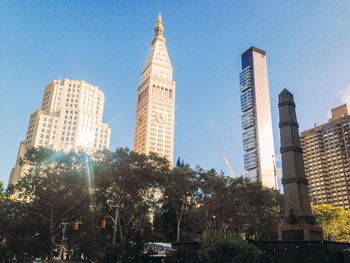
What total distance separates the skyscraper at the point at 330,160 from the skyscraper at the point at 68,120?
10461cm

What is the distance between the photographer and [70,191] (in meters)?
39.1

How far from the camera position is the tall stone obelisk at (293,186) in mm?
26089

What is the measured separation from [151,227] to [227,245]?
3226 cm

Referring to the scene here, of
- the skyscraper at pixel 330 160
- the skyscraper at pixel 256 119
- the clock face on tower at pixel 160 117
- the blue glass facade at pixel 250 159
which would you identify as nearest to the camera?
the skyscraper at pixel 330 160

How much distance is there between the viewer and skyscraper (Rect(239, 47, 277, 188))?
156550 mm

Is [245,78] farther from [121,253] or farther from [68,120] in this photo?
[121,253]

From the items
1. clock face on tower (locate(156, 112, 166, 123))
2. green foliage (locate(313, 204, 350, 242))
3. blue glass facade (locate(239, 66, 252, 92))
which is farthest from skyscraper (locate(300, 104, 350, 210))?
green foliage (locate(313, 204, 350, 242))

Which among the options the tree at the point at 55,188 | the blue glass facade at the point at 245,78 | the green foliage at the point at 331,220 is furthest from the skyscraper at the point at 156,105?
the tree at the point at 55,188

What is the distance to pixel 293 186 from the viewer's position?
27.6m

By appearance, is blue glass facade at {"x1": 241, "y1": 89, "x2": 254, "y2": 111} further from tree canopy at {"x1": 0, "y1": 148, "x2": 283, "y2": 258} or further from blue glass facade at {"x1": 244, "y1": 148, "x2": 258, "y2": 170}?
tree canopy at {"x1": 0, "y1": 148, "x2": 283, "y2": 258}

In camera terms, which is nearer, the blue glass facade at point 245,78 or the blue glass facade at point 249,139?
the blue glass facade at point 249,139

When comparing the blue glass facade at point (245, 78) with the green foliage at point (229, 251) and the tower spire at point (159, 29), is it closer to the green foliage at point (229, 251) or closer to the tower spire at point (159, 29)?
the tower spire at point (159, 29)

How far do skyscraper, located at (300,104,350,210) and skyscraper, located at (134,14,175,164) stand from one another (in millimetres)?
74111

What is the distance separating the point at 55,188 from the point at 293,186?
28018 mm
